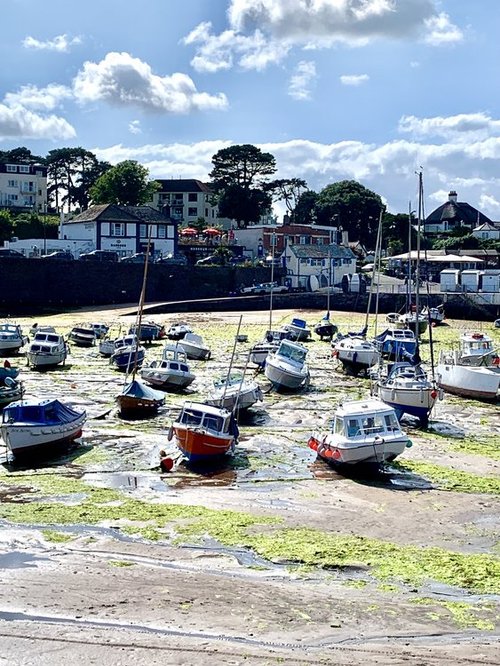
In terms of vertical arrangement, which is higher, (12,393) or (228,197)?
(228,197)

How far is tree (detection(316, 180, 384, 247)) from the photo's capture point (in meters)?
145

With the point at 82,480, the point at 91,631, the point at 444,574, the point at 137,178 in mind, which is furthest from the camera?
the point at 137,178

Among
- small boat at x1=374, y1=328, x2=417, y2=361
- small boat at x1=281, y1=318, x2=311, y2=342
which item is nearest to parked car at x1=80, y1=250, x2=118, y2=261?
small boat at x1=281, y1=318, x2=311, y2=342

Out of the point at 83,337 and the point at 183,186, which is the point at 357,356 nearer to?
the point at 83,337

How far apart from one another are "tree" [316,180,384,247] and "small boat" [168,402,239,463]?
379 ft

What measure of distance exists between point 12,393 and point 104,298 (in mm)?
53949

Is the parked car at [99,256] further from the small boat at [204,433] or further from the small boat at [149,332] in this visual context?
the small boat at [204,433]

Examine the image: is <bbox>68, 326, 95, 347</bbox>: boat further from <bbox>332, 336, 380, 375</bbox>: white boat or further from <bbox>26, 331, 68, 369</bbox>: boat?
<bbox>332, 336, 380, 375</bbox>: white boat

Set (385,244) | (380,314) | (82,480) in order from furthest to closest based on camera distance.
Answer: (385,244) → (380,314) → (82,480)

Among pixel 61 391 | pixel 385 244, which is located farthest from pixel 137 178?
pixel 61 391

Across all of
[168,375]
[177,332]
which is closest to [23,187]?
[177,332]

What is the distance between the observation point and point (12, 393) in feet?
126

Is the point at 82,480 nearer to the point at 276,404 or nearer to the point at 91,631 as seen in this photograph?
the point at 91,631

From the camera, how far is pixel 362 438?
2919 cm
